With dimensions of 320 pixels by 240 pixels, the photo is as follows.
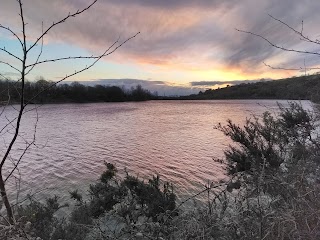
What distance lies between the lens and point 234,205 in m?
4.38

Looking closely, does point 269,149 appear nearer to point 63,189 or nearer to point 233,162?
point 233,162

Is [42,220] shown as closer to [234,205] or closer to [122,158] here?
[234,205]

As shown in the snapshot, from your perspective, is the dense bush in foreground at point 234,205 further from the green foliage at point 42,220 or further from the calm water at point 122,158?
the calm water at point 122,158

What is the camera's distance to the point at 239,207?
12.5ft

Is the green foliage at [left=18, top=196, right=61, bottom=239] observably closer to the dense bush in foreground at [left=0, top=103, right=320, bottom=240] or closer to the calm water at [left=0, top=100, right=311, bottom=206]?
the dense bush in foreground at [left=0, top=103, right=320, bottom=240]

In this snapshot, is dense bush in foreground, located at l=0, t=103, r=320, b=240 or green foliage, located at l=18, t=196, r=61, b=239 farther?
green foliage, located at l=18, t=196, r=61, b=239

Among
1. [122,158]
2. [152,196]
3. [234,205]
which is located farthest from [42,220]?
[122,158]

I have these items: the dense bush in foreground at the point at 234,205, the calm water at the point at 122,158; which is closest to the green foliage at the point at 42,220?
the dense bush in foreground at the point at 234,205

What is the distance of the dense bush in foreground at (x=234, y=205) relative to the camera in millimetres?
3496

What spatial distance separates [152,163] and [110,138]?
12.4 metres

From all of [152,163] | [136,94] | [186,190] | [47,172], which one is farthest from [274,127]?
[136,94]

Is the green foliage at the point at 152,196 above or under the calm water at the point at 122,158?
above

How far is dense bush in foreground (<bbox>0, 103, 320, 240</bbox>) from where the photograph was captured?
3.50 metres

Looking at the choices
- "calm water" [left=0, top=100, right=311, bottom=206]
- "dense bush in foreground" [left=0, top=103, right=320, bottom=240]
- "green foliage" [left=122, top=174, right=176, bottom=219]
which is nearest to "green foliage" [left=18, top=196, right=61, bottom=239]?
"dense bush in foreground" [left=0, top=103, right=320, bottom=240]
